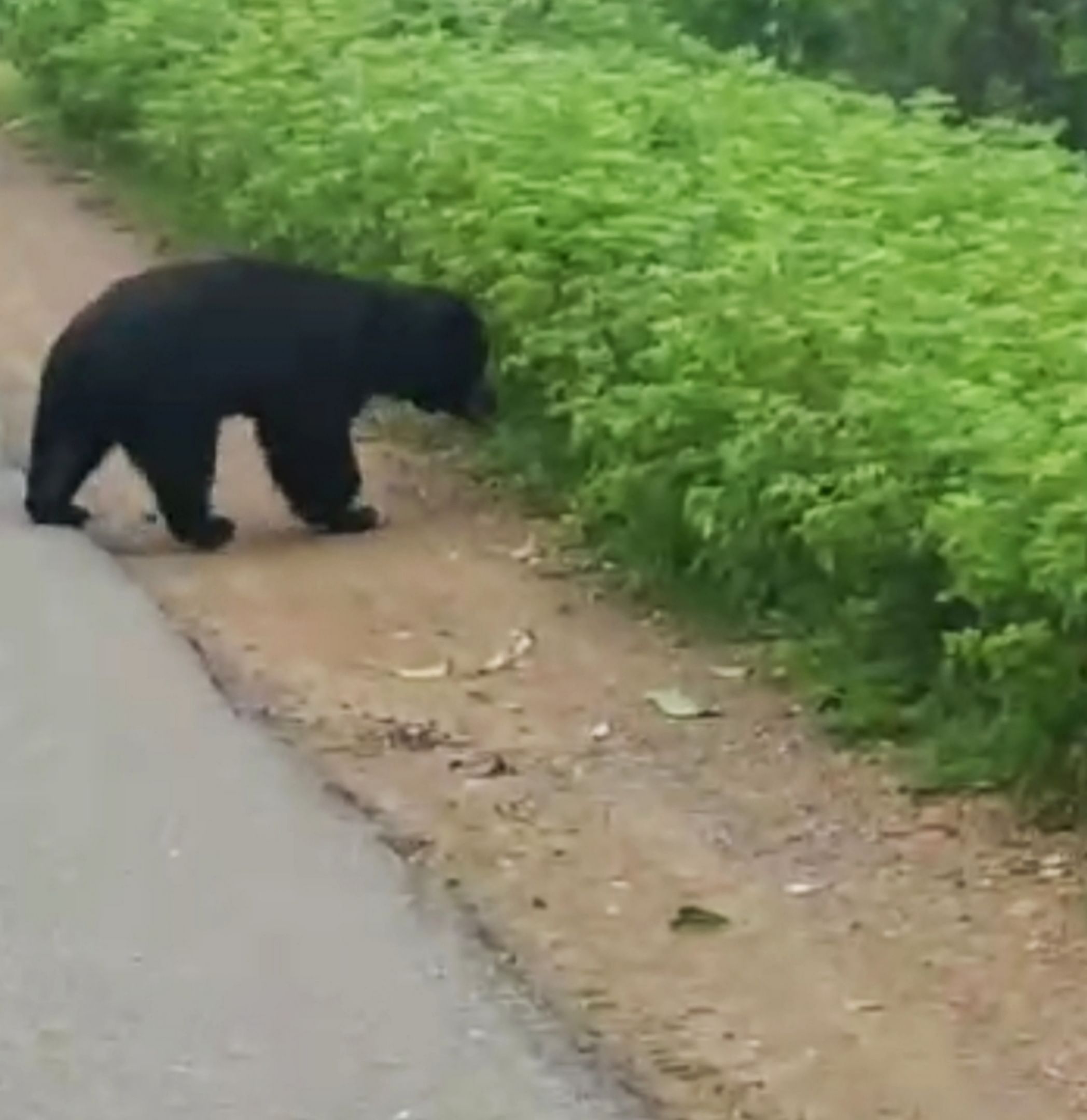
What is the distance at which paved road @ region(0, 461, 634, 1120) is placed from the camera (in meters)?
5.98

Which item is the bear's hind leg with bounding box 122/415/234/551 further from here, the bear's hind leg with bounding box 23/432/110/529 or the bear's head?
the bear's head

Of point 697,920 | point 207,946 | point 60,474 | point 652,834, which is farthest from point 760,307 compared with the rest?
point 207,946

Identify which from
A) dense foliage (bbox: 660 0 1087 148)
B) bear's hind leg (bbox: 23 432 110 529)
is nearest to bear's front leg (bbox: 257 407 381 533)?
bear's hind leg (bbox: 23 432 110 529)

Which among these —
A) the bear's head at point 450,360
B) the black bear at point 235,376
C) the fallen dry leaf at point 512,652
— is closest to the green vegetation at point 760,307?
the bear's head at point 450,360

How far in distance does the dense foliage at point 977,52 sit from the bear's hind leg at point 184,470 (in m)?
4.13

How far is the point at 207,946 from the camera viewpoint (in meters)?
6.64

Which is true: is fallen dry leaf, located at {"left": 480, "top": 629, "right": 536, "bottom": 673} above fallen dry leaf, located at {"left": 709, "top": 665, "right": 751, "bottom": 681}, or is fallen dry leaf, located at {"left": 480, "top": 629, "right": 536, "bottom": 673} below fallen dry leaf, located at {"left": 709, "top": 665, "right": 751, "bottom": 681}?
below

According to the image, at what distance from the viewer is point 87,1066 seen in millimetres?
6113

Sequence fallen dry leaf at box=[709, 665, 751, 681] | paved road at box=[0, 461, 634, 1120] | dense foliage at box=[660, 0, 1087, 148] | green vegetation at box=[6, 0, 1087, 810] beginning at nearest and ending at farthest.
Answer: paved road at box=[0, 461, 634, 1120], green vegetation at box=[6, 0, 1087, 810], fallen dry leaf at box=[709, 665, 751, 681], dense foliage at box=[660, 0, 1087, 148]

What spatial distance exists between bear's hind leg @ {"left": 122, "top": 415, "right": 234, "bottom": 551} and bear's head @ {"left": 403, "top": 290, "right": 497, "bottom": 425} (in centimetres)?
64

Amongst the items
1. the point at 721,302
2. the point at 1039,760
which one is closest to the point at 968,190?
the point at 721,302

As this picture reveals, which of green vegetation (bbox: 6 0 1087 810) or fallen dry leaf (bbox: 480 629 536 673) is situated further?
fallen dry leaf (bbox: 480 629 536 673)

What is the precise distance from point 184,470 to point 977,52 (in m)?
5.06

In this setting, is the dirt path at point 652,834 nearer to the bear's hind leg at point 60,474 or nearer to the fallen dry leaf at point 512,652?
the fallen dry leaf at point 512,652
